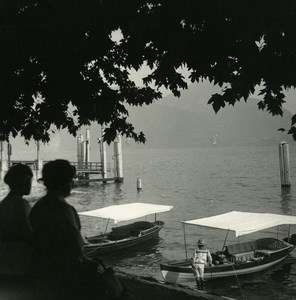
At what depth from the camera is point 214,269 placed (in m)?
16.5

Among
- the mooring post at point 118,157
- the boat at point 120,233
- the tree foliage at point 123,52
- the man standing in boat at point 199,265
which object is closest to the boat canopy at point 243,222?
the man standing in boat at point 199,265

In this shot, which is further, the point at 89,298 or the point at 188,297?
the point at 188,297

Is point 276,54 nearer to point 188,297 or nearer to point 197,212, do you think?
point 188,297

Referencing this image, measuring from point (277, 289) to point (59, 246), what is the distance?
1548cm

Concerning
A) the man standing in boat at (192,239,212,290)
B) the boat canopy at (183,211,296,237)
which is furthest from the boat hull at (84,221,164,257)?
the man standing in boat at (192,239,212,290)

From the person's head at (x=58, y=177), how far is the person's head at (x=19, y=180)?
329mm

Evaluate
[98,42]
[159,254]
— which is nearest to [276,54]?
[98,42]

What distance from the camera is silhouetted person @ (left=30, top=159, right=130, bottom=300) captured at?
3098 millimetres

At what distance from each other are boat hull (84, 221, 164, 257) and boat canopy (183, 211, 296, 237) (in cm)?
493

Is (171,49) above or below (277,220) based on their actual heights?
above

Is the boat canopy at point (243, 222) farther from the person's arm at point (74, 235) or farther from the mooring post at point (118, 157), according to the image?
the mooring post at point (118, 157)

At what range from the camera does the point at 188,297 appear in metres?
5.02

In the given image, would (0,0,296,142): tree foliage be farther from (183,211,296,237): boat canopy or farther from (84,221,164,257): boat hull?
Answer: (84,221,164,257): boat hull

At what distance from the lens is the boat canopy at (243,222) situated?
1731cm
